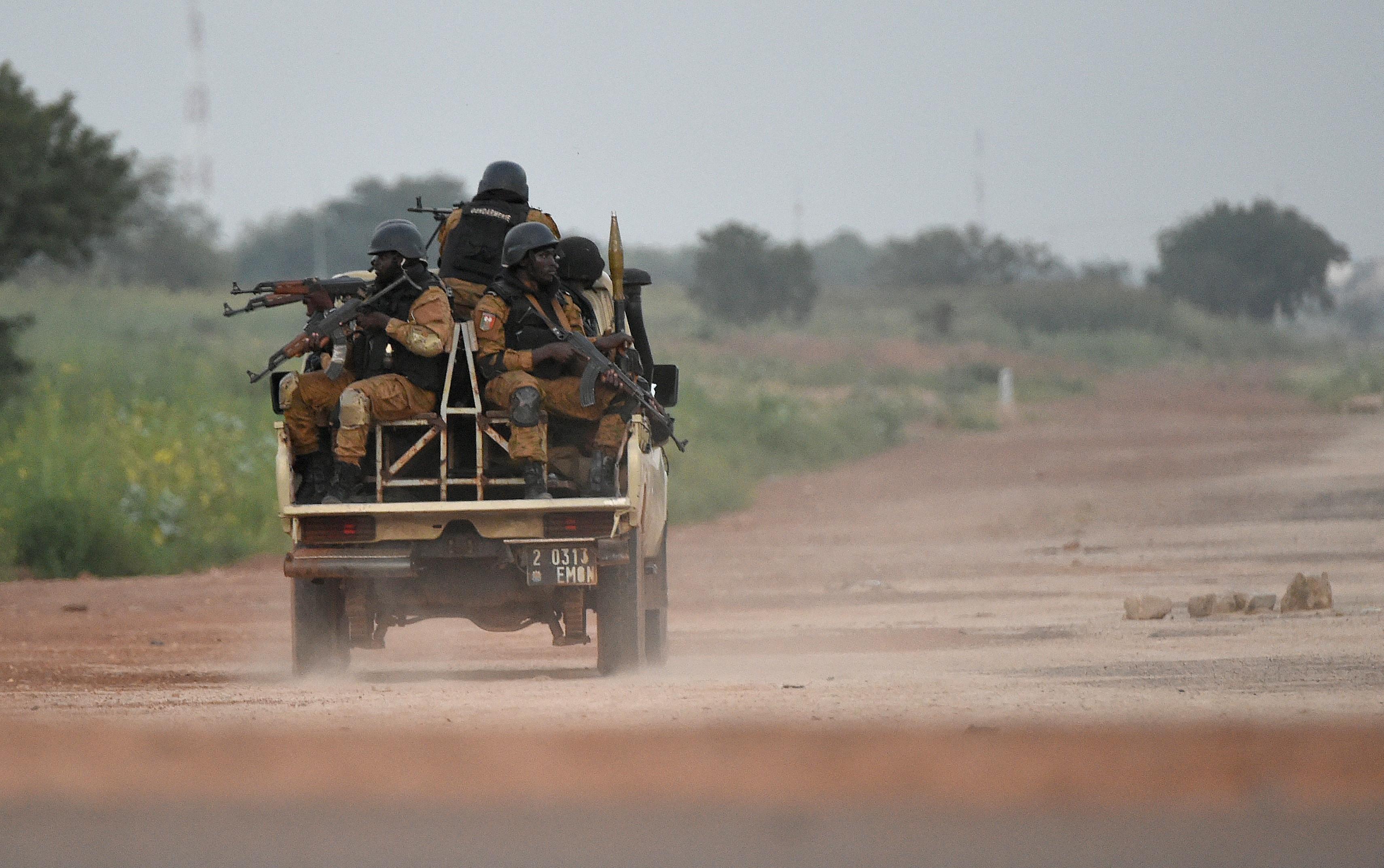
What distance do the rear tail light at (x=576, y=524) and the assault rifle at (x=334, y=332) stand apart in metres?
1.35

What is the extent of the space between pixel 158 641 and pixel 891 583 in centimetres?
678

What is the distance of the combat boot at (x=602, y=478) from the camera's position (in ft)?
35.6

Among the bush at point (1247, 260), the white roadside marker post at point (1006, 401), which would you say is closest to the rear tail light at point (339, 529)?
the white roadside marker post at point (1006, 401)

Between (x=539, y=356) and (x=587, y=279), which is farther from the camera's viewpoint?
(x=587, y=279)

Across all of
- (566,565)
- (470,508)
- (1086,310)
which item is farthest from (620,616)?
(1086,310)

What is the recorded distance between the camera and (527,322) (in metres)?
10.9

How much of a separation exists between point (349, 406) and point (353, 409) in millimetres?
26

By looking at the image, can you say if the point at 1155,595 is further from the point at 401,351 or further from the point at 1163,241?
the point at 1163,241

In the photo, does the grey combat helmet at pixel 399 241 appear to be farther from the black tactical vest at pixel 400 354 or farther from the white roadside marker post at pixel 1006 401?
the white roadside marker post at pixel 1006 401

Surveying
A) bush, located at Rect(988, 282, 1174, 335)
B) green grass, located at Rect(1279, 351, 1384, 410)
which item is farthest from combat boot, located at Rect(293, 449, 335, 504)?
bush, located at Rect(988, 282, 1174, 335)

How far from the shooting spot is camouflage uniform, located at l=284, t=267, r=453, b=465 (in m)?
10.6

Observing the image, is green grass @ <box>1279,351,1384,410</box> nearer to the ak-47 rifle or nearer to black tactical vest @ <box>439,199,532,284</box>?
the ak-47 rifle

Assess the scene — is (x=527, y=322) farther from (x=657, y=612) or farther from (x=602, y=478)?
(x=657, y=612)

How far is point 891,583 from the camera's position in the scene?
1870cm
